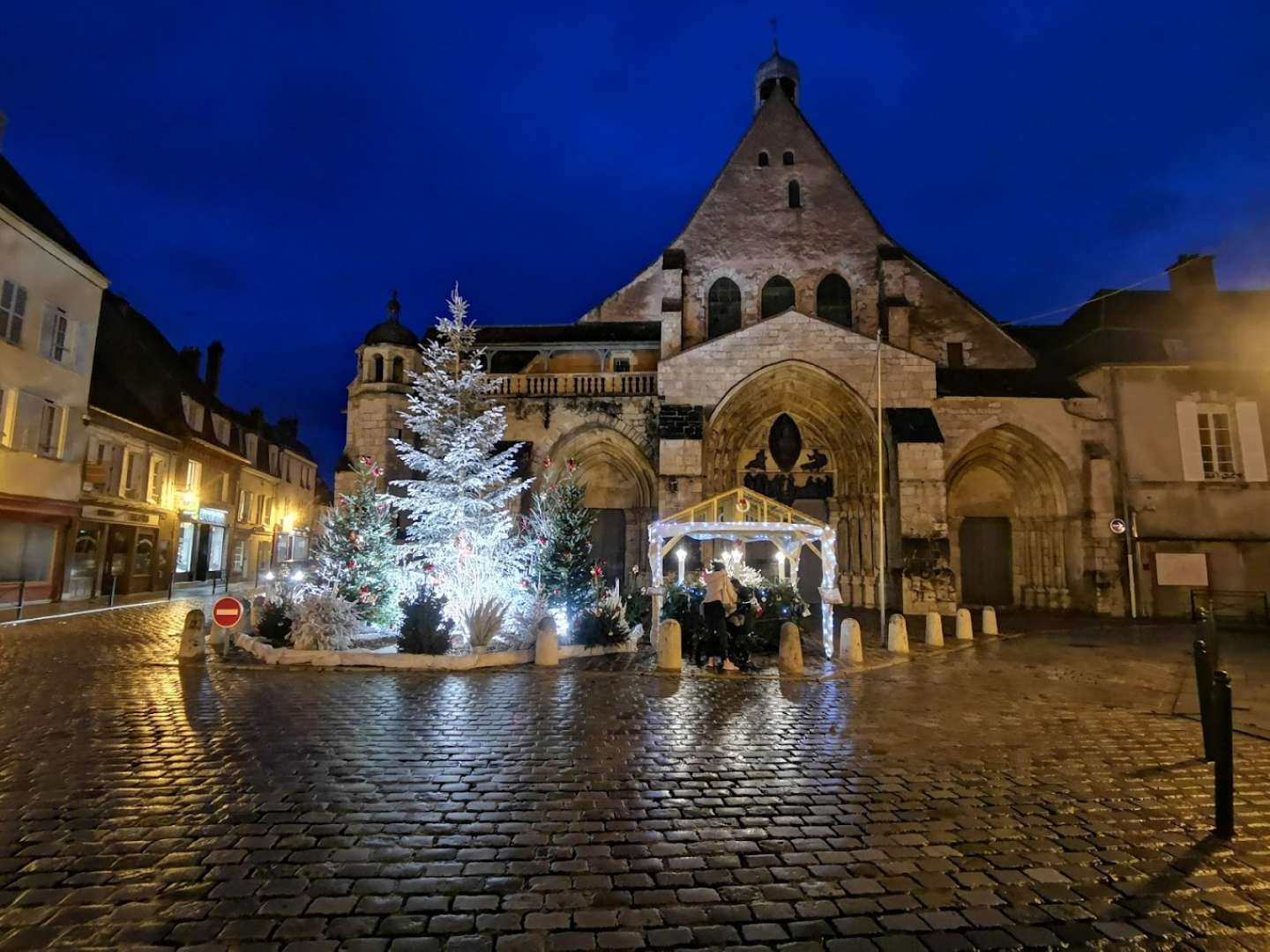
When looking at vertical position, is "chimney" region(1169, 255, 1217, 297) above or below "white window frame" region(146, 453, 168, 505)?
above

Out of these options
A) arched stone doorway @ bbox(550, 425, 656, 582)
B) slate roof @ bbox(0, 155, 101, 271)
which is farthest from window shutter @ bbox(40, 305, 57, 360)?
arched stone doorway @ bbox(550, 425, 656, 582)

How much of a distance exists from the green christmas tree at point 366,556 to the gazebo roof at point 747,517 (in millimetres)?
5136

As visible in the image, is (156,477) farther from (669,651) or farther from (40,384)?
(669,651)

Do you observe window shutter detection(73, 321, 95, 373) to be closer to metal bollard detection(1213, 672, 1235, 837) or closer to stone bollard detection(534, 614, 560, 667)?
stone bollard detection(534, 614, 560, 667)

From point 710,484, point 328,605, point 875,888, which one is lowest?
point 875,888

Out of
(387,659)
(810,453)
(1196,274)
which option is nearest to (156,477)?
(387,659)

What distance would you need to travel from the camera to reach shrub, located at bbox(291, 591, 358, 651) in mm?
9320

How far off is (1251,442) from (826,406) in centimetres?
1058

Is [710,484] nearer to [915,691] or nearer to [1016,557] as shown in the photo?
[1016,557]

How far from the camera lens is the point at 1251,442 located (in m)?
16.5

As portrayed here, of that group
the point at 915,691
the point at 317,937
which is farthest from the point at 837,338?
the point at 317,937

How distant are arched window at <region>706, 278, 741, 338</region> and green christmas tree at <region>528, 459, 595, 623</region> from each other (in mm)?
10192

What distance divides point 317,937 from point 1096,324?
23.8 meters

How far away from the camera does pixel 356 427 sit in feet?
60.1
